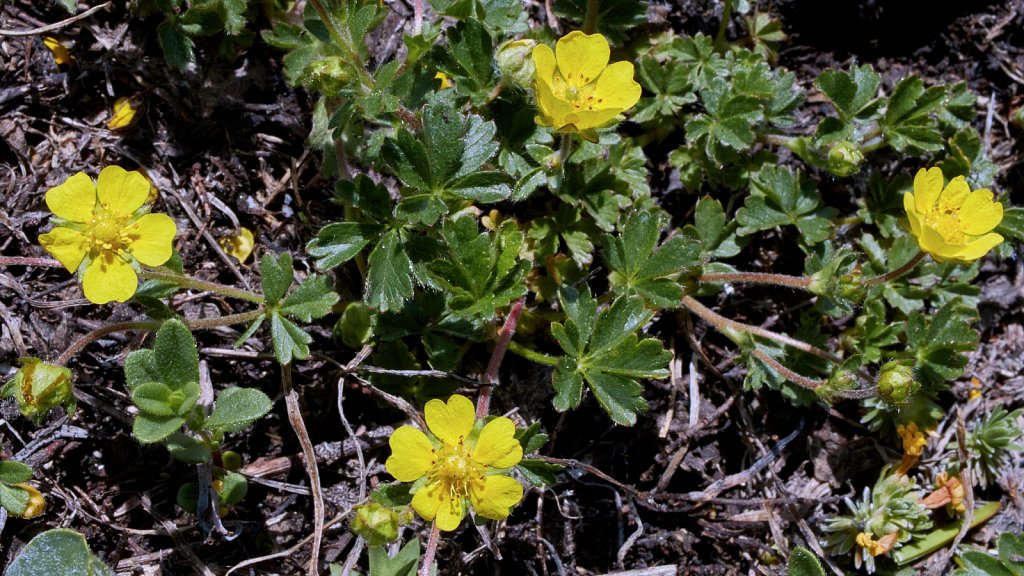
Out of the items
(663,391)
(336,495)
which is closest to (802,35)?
(663,391)

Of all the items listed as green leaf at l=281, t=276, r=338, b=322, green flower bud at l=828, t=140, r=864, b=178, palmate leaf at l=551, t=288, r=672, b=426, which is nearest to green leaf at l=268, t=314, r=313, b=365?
green leaf at l=281, t=276, r=338, b=322

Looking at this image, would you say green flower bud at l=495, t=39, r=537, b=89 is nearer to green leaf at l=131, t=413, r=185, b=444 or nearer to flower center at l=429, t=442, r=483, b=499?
flower center at l=429, t=442, r=483, b=499

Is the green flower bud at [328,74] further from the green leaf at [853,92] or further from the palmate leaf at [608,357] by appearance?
the green leaf at [853,92]

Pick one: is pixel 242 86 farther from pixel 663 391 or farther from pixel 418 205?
pixel 663 391

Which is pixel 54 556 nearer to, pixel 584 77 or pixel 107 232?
pixel 107 232

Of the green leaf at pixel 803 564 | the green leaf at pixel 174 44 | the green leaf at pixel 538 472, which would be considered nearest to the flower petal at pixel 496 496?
the green leaf at pixel 538 472

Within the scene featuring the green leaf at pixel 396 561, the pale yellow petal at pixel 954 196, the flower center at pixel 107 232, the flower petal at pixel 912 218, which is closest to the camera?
the flower center at pixel 107 232
